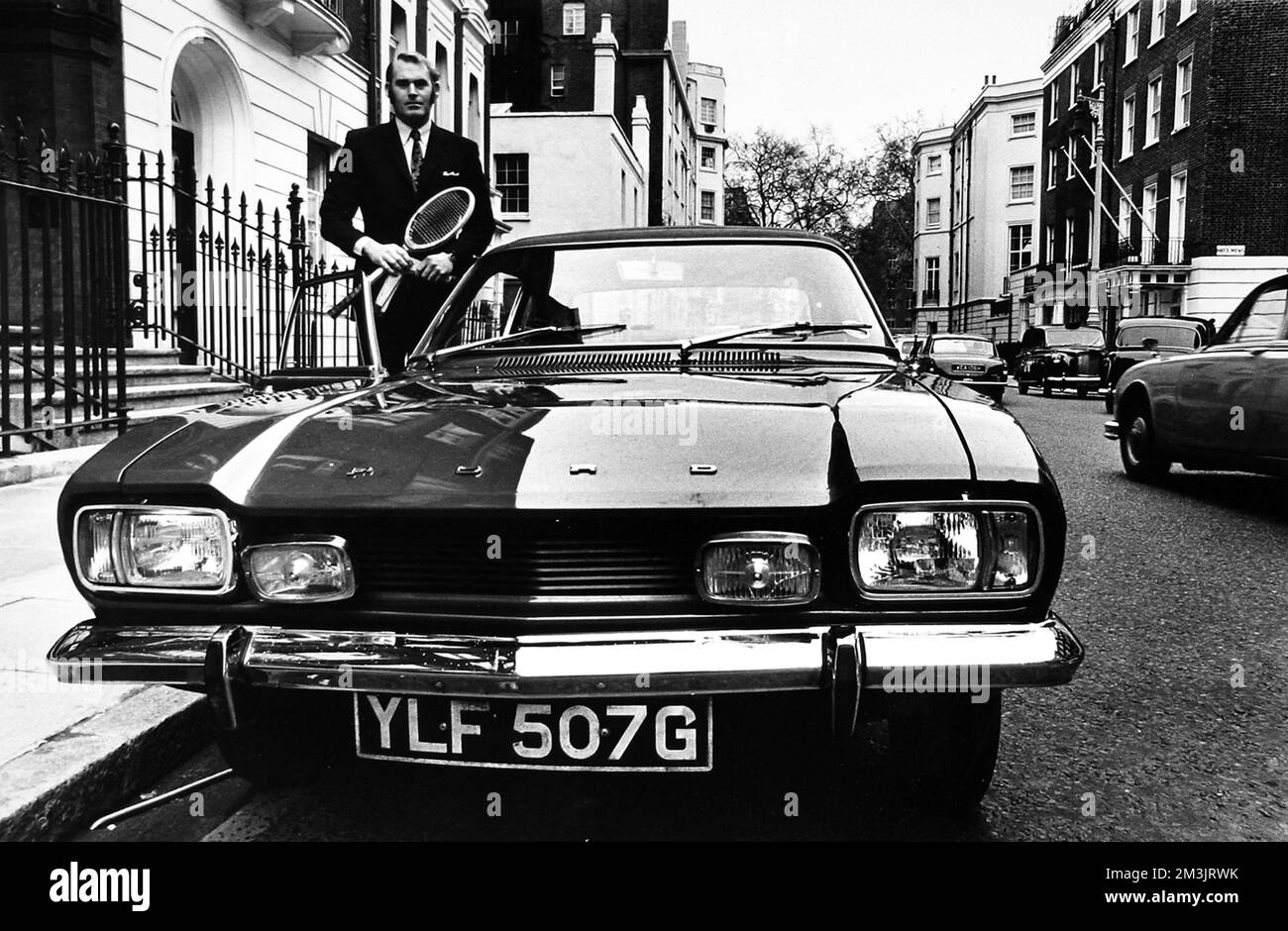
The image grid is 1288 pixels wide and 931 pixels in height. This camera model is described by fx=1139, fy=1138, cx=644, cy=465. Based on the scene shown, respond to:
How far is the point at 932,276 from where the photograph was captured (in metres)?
65.8

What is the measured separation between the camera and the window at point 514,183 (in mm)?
33719

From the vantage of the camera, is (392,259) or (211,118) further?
(211,118)

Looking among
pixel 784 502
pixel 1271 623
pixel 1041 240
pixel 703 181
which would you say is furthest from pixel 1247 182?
pixel 703 181

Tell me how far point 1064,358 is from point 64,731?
23877 millimetres

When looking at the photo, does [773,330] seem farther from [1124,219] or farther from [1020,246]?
[1020,246]

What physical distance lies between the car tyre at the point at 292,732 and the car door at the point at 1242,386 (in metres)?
6.18

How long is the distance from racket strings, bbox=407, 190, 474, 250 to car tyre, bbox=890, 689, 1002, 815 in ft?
6.89

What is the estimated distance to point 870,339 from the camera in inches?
126

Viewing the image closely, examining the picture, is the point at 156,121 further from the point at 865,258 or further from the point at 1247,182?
the point at 865,258

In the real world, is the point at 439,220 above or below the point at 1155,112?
below

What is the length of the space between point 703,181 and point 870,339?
73.5 m

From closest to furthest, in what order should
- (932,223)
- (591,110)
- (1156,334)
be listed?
(1156,334) → (591,110) → (932,223)

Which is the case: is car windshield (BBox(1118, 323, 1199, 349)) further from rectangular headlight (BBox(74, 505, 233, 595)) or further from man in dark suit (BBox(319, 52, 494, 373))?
rectangular headlight (BBox(74, 505, 233, 595))

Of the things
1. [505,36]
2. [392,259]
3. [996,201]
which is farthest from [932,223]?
[392,259]
